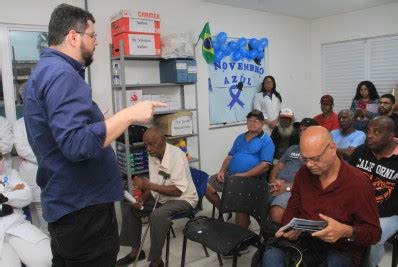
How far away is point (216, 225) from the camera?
243 cm

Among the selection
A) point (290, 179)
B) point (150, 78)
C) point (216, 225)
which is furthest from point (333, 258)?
point (150, 78)

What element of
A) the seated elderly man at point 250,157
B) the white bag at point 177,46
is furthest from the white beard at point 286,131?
the white bag at point 177,46

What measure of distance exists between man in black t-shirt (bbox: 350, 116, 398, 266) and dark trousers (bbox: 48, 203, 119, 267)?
5.93 ft

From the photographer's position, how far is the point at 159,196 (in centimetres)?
272

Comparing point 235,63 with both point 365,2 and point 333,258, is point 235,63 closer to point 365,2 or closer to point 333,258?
point 365,2

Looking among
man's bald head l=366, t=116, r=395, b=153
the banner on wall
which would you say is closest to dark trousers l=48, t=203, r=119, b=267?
man's bald head l=366, t=116, r=395, b=153

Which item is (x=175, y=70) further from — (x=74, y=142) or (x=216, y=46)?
(x=74, y=142)

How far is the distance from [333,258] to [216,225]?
92cm

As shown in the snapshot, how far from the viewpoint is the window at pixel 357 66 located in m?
5.25

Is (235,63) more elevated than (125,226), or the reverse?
(235,63)

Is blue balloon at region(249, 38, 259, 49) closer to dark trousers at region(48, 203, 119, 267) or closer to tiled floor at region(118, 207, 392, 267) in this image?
tiled floor at region(118, 207, 392, 267)

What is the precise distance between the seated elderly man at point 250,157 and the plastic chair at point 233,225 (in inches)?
25.8

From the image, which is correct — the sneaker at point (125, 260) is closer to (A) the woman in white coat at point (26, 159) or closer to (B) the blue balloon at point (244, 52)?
(A) the woman in white coat at point (26, 159)

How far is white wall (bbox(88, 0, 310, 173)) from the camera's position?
12.3ft
